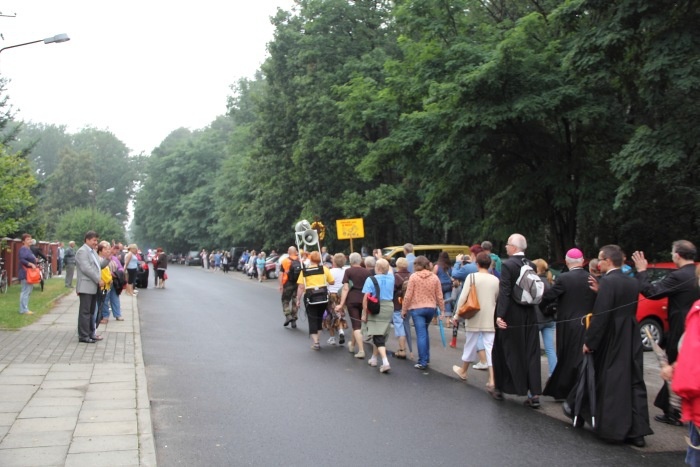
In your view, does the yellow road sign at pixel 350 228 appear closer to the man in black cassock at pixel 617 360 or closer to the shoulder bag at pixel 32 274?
the shoulder bag at pixel 32 274

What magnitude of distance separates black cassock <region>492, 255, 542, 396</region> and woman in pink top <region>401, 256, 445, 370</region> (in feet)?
7.54

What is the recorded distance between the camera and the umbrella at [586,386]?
6.51 m

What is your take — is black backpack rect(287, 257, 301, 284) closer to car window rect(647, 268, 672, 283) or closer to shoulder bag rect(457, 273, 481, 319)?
shoulder bag rect(457, 273, 481, 319)

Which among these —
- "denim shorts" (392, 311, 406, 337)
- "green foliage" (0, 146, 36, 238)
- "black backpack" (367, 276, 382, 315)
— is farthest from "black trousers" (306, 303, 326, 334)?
"green foliage" (0, 146, 36, 238)

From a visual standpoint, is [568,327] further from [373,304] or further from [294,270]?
[294,270]

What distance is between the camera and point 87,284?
11305 millimetres

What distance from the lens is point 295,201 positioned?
36.8 metres

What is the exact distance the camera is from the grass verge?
13.4 m

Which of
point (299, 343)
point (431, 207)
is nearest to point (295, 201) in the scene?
point (431, 207)

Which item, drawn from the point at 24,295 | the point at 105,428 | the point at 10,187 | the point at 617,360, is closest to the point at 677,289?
the point at 617,360

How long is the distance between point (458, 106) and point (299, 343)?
927 centimetres

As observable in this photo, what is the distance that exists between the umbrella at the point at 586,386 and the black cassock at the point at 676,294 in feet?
2.74

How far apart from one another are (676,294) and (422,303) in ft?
13.1

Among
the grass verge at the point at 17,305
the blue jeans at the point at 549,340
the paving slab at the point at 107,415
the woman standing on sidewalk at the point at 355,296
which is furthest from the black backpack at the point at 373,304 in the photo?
the grass verge at the point at 17,305
